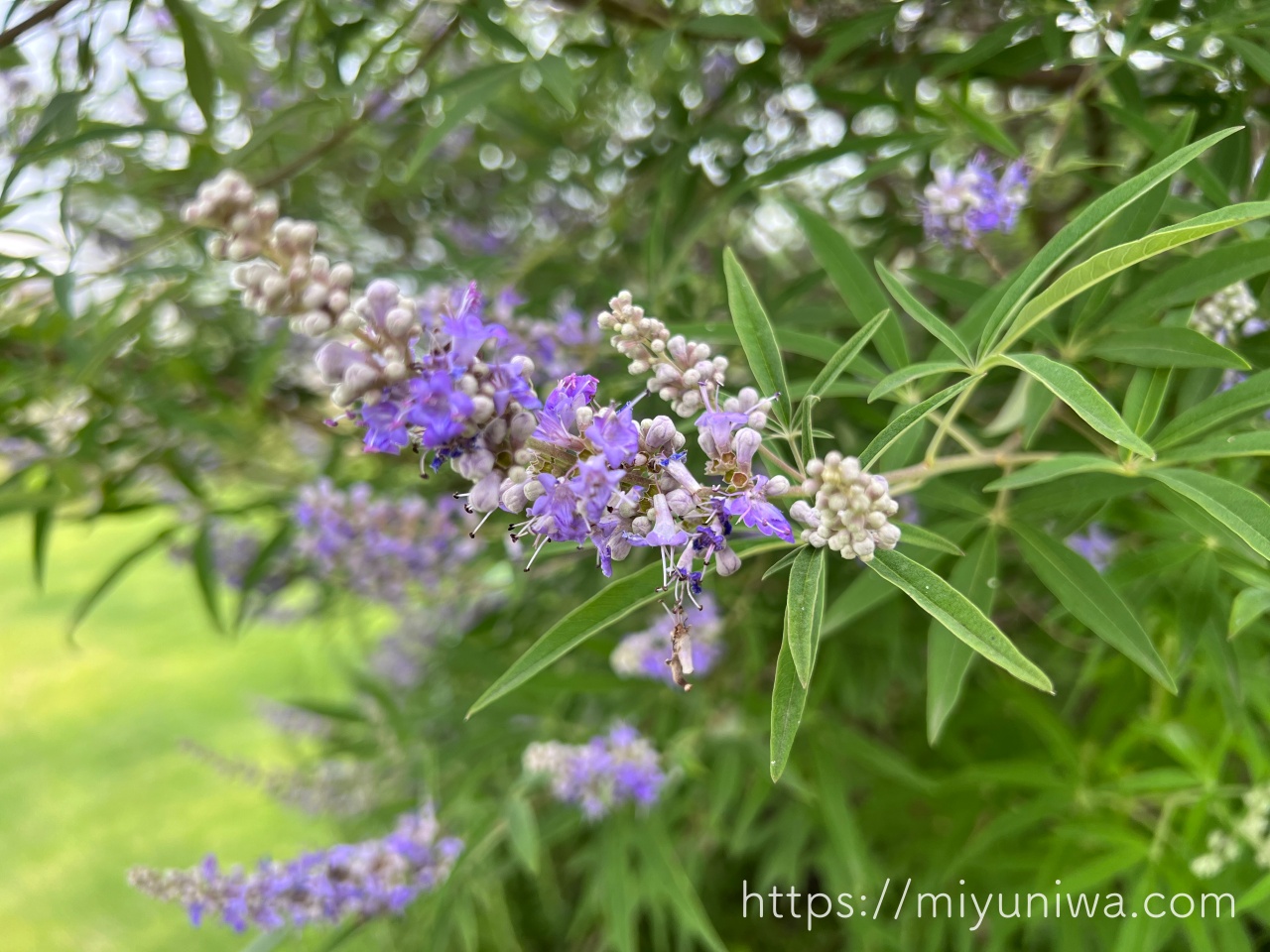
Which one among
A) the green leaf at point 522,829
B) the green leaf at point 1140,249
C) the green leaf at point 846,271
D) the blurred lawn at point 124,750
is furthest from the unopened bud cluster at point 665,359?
the blurred lawn at point 124,750

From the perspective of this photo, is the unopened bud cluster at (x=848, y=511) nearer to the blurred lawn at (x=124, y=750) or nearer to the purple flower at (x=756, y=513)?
the purple flower at (x=756, y=513)

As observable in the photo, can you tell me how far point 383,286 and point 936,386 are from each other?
85cm

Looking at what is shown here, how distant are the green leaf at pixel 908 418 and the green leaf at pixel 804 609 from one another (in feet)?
0.33

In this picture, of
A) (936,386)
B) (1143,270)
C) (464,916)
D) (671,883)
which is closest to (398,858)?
(464,916)

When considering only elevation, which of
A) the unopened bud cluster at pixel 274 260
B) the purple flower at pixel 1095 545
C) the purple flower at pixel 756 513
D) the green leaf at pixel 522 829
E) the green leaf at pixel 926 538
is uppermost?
the unopened bud cluster at pixel 274 260

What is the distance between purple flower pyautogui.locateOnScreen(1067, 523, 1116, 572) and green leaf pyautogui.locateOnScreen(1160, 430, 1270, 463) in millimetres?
1025

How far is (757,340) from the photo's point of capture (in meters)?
0.85

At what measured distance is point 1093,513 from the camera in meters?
1.21

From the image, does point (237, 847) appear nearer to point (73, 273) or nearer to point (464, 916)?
point (464, 916)

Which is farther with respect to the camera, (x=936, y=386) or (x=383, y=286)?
(x=936, y=386)

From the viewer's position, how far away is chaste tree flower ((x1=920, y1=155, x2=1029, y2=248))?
4.04 ft

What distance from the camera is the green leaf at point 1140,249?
2.26ft

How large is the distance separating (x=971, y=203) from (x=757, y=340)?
0.58 meters

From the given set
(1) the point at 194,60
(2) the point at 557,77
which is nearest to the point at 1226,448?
(2) the point at 557,77
